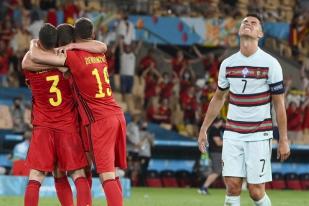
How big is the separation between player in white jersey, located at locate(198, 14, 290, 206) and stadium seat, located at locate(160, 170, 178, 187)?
14.2 m

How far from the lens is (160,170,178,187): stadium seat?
84.3 ft

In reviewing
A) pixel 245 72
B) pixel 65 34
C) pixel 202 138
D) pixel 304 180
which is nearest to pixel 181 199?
pixel 304 180

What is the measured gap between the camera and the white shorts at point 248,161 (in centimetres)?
1145

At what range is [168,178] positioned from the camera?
25781 millimetres

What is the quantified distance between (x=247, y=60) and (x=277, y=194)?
12.3 meters

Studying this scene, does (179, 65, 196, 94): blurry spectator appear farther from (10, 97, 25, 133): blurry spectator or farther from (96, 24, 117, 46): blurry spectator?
(10, 97, 25, 133): blurry spectator

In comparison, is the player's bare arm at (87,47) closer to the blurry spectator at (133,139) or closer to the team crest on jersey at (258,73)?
the team crest on jersey at (258,73)

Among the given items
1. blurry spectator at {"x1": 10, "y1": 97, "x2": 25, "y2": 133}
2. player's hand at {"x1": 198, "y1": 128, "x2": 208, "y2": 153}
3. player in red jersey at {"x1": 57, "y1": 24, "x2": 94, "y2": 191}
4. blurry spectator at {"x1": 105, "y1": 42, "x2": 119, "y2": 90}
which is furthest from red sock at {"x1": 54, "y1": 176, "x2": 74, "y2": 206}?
blurry spectator at {"x1": 105, "y1": 42, "x2": 119, "y2": 90}

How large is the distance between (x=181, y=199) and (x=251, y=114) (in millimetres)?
8609

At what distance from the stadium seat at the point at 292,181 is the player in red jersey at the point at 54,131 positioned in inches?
589

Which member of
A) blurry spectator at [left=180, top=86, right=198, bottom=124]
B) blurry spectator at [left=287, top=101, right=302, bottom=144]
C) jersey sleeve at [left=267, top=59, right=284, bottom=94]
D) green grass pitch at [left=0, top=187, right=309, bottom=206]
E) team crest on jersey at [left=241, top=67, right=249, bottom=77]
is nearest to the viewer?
jersey sleeve at [left=267, top=59, right=284, bottom=94]

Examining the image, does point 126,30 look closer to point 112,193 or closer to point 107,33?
point 107,33

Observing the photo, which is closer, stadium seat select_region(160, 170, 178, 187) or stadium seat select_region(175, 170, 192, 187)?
stadium seat select_region(160, 170, 178, 187)

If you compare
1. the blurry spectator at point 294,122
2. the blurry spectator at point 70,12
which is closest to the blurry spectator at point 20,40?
the blurry spectator at point 70,12
